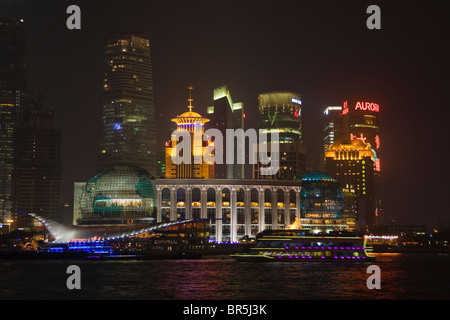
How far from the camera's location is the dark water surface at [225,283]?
101 meters

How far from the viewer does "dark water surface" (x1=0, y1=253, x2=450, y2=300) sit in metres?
101

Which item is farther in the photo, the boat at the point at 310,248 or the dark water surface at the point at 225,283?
the boat at the point at 310,248

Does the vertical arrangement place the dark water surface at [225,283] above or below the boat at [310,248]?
below

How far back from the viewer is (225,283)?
11700 cm

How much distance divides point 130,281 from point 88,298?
24.8 metres

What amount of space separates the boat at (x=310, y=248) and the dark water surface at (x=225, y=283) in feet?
49.8

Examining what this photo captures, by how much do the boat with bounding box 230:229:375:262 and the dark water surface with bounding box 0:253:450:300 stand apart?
15.2 m

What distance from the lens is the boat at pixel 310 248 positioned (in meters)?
175

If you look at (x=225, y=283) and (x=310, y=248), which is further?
(x=310, y=248)

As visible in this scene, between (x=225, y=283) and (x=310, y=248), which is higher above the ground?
(x=310, y=248)

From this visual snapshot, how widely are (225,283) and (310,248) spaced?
6310 centimetres
